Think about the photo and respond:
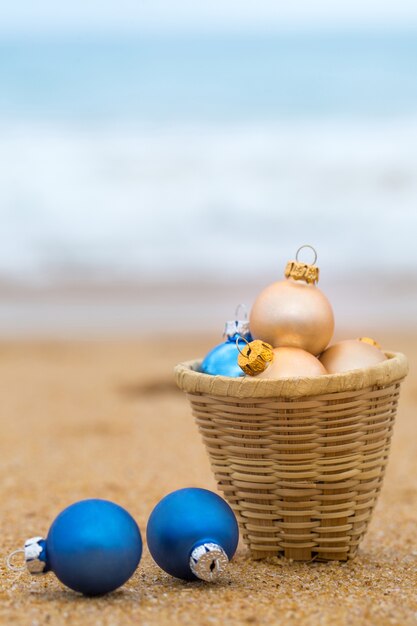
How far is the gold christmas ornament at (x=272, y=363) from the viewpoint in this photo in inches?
92.4

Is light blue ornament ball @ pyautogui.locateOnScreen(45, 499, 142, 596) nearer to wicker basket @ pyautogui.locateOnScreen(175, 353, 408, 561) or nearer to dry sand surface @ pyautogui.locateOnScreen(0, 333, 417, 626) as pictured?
dry sand surface @ pyautogui.locateOnScreen(0, 333, 417, 626)

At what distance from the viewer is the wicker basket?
2.31 m

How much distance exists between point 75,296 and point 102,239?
3.44 feet

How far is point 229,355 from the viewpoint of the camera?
2.53m

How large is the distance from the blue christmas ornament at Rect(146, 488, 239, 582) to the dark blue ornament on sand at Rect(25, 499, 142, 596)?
113 mm

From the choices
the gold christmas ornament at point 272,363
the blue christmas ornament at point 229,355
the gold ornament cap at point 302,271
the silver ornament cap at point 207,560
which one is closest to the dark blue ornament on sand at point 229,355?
the blue christmas ornament at point 229,355

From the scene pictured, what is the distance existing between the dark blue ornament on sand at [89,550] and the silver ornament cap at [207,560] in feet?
0.48

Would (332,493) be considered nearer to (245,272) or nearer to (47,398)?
(47,398)

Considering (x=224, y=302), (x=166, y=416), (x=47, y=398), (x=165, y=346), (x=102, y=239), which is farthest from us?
(x=102, y=239)

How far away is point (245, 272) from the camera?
10.0 m

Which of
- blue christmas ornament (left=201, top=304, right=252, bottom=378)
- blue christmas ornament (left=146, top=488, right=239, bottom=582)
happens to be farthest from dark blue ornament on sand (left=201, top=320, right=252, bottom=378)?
blue christmas ornament (left=146, top=488, right=239, bottom=582)

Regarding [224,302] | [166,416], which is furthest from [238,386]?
[224,302]

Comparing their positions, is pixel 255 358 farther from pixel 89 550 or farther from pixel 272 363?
pixel 89 550

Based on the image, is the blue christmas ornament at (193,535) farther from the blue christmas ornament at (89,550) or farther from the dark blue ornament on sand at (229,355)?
the dark blue ornament on sand at (229,355)
